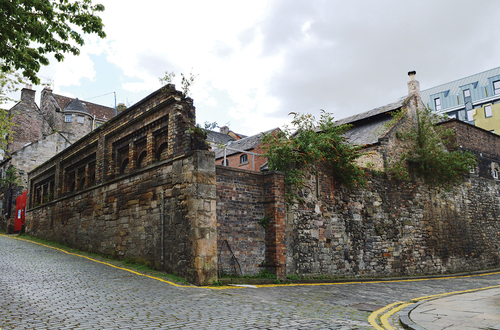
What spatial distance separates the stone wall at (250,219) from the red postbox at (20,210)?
22.8m

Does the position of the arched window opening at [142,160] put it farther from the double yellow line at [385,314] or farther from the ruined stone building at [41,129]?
the ruined stone building at [41,129]

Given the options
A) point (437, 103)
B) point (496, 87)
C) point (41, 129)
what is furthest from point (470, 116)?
point (41, 129)

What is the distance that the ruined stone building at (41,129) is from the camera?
32031mm

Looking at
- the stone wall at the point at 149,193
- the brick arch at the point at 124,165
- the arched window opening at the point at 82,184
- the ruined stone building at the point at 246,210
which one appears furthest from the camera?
the arched window opening at the point at 82,184

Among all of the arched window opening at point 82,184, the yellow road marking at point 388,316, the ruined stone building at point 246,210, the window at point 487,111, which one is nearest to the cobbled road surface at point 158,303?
the yellow road marking at point 388,316

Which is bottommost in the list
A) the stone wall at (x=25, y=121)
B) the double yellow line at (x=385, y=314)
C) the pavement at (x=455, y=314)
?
the double yellow line at (x=385, y=314)

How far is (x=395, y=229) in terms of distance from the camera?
55.8ft

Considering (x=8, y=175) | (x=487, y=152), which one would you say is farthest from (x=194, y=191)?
(x=8, y=175)

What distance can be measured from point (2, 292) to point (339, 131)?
38.5 ft

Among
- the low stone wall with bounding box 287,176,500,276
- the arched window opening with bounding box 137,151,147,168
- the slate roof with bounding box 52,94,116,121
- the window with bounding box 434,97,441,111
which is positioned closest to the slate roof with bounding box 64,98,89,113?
the slate roof with bounding box 52,94,116,121

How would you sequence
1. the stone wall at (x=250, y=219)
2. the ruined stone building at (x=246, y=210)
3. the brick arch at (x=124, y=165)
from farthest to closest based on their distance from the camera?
the brick arch at (x=124, y=165) < the stone wall at (x=250, y=219) < the ruined stone building at (x=246, y=210)

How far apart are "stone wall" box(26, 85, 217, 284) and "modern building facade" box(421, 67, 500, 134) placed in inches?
1709

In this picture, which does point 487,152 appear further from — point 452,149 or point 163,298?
point 163,298

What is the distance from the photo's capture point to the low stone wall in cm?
1345
